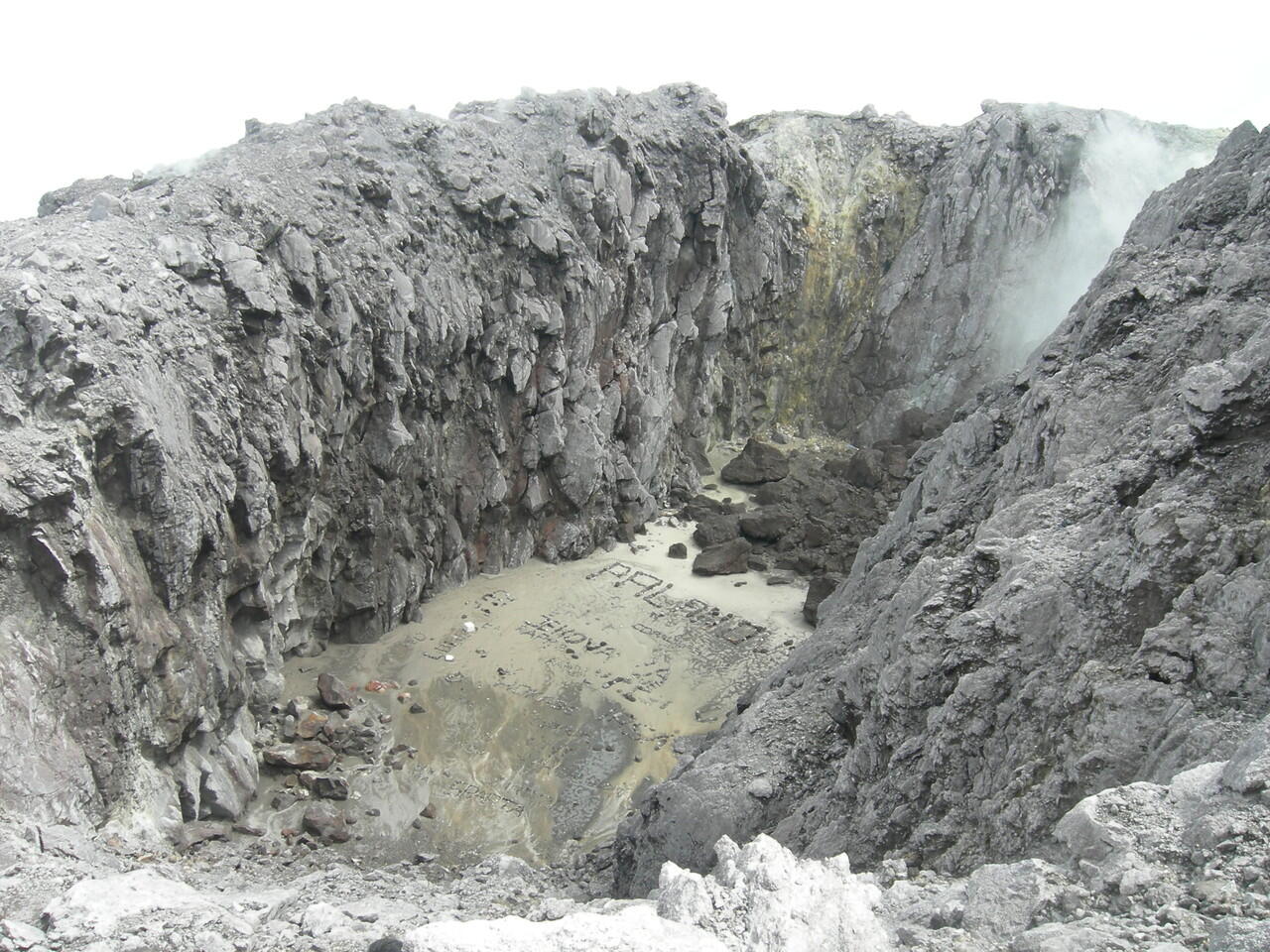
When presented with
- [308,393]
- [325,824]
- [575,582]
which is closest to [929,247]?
[575,582]

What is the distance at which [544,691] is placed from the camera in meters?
18.4

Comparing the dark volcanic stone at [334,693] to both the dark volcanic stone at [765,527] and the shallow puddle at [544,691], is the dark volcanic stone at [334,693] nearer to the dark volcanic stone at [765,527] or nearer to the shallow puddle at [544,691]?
the shallow puddle at [544,691]

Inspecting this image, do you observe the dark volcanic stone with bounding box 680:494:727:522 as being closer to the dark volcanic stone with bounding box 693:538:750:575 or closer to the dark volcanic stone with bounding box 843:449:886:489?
the dark volcanic stone with bounding box 693:538:750:575

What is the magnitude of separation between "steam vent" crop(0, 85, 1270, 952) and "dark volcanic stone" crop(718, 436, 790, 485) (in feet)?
0.56

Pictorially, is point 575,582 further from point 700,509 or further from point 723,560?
point 700,509

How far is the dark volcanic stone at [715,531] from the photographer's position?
25844 mm

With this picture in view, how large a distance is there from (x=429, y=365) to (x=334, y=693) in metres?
7.69

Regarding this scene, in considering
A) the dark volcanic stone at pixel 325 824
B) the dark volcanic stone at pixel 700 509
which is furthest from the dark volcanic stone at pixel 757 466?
the dark volcanic stone at pixel 325 824

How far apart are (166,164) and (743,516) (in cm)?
1756

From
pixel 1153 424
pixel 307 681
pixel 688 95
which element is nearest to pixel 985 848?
pixel 1153 424

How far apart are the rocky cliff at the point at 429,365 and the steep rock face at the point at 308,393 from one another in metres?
0.07

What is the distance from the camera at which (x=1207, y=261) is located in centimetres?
1134

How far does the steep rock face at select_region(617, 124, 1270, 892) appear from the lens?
21.1 feet

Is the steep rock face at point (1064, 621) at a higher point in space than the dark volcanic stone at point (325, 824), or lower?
higher
